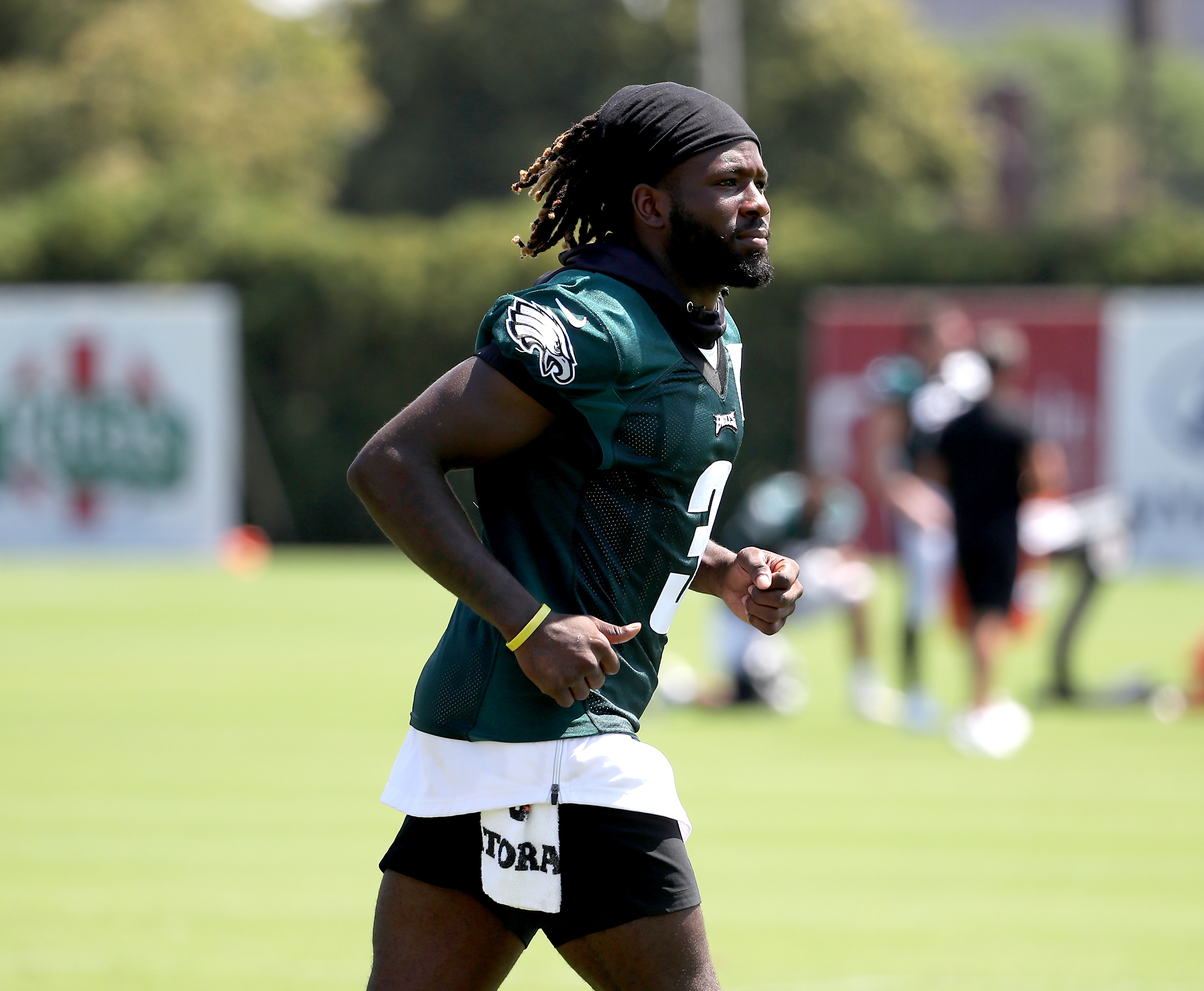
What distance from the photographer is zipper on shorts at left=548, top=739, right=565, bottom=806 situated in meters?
3.64

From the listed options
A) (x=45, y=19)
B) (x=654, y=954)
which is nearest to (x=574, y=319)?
(x=654, y=954)

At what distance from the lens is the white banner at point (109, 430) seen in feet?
84.5

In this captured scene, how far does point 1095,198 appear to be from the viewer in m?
93.8

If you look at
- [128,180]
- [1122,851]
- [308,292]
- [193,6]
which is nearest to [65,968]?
[1122,851]

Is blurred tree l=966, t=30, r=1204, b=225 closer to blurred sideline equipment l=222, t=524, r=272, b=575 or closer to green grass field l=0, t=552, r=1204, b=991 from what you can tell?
blurred sideline equipment l=222, t=524, r=272, b=575

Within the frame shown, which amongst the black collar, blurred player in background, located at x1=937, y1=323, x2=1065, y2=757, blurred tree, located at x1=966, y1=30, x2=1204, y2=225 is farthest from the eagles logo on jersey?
blurred tree, located at x1=966, y1=30, x2=1204, y2=225

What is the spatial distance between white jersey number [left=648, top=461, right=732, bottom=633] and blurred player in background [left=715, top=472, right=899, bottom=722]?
8.71 m

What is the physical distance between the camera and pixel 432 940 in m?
3.69

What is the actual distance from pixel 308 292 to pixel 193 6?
20580mm

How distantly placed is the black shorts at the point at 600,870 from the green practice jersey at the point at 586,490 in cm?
16

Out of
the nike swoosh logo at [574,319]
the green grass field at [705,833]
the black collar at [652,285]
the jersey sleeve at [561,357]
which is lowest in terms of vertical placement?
the green grass field at [705,833]

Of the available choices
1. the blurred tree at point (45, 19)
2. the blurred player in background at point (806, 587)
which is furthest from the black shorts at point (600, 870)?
the blurred tree at point (45, 19)

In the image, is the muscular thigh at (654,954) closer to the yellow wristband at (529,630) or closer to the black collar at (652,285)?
the yellow wristband at (529,630)

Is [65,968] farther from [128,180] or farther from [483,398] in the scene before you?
[128,180]
